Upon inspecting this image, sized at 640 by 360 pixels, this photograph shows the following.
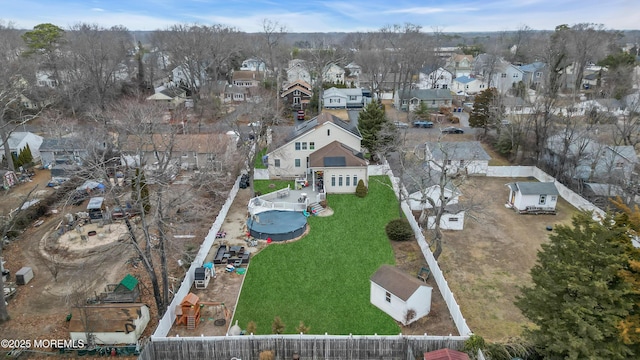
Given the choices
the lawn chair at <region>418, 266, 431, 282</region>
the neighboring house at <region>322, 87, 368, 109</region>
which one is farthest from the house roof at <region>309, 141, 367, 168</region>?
the neighboring house at <region>322, 87, 368, 109</region>

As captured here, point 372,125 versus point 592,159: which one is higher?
point 372,125

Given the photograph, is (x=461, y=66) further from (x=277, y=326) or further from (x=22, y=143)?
(x=277, y=326)

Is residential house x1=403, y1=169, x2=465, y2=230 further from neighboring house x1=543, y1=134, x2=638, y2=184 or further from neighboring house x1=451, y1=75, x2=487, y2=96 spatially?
neighboring house x1=451, y1=75, x2=487, y2=96

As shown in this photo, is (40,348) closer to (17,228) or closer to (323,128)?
(17,228)

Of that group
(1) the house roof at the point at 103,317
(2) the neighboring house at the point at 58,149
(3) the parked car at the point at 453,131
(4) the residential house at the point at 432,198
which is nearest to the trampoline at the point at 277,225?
(4) the residential house at the point at 432,198

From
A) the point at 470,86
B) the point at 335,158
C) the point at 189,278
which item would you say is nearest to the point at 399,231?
the point at 335,158

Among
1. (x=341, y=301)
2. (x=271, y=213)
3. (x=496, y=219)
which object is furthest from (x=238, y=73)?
(x=341, y=301)
